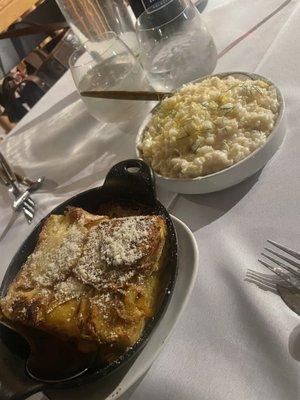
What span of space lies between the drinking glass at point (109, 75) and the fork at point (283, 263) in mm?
466

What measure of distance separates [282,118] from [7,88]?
1.54m

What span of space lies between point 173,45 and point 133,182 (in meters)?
0.41

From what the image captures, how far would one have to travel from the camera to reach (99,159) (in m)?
0.92

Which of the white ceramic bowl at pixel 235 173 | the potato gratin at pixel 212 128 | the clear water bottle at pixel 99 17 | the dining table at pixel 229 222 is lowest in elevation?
the dining table at pixel 229 222

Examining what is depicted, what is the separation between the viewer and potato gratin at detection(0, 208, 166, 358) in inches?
19.3

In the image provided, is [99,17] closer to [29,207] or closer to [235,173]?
[29,207]

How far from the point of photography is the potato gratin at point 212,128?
2.14ft

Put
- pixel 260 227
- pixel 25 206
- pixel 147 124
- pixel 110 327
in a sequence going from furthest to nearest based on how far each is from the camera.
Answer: pixel 25 206 → pixel 147 124 → pixel 260 227 → pixel 110 327

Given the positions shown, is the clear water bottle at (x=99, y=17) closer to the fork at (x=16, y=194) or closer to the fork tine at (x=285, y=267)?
the fork at (x=16, y=194)

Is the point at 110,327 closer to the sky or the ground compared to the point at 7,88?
closer to the sky

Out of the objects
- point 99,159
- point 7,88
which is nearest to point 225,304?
point 99,159

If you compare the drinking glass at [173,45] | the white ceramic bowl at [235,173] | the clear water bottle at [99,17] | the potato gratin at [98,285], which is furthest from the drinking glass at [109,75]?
the potato gratin at [98,285]

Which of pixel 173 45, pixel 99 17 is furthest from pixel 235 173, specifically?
pixel 99 17

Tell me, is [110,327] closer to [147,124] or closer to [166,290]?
[166,290]
